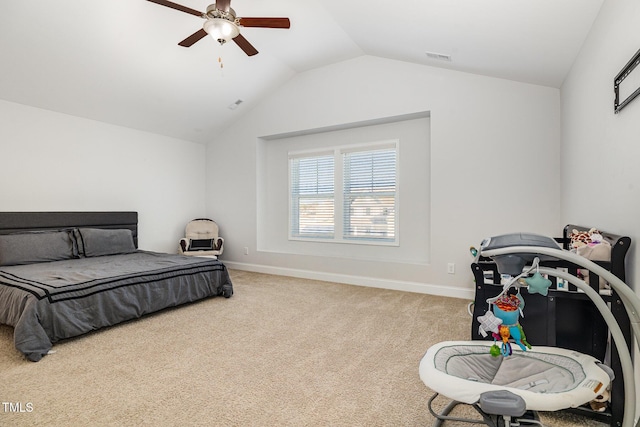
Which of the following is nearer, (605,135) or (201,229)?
(605,135)

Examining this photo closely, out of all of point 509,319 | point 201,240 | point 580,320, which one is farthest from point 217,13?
point 201,240

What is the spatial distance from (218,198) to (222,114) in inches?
59.6

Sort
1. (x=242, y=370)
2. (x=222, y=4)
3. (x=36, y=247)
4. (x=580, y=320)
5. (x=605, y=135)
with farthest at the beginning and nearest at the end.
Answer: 1. (x=36, y=247)
2. (x=222, y=4)
3. (x=242, y=370)
4. (x=605, y=135)
5. (x=580, y=320)

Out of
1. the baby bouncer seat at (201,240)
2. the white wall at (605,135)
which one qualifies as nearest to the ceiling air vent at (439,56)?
the white wall at (605,135)

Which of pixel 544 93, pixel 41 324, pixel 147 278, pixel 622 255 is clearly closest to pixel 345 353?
pixel 622 255

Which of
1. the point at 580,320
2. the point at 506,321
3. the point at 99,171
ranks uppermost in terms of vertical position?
the point at 99,171

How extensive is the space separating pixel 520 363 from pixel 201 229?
515 centimetres

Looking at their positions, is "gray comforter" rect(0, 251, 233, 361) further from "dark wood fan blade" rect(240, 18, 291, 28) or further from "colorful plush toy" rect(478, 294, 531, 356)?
"colorful plush toy" rect(478, 294, 531, 356)

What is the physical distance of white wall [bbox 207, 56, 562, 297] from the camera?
3.51m

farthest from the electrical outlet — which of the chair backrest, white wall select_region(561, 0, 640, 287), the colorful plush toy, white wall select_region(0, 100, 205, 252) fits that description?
white wall select_region(0, 100, 205, 252)

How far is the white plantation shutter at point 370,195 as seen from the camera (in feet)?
15.1

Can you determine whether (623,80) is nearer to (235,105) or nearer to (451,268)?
(451,268)

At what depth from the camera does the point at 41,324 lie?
8.05ft

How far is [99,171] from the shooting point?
4672mm
